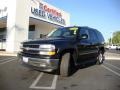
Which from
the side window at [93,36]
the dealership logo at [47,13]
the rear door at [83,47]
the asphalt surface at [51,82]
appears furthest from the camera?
the dealership logo at [47,13]

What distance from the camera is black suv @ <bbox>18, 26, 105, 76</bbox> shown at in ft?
26.8

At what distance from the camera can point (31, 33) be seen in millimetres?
31359

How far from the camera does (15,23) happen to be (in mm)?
23750

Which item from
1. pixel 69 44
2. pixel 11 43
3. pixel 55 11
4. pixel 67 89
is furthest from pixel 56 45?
pixel 55 11

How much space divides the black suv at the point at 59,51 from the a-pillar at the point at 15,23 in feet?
45.5

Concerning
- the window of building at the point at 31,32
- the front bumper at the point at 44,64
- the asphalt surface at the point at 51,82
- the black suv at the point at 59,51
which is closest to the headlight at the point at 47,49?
the black suv at the point at 59,51

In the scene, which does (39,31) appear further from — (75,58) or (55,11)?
(75,58)

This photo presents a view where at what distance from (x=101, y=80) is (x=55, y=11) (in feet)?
76.8

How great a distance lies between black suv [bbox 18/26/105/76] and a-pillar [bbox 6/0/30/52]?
45.5ft

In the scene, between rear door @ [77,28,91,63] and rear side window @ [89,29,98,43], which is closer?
rear door @ [77,28,91,63]

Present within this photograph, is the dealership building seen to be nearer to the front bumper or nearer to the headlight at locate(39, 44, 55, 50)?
the front bumper

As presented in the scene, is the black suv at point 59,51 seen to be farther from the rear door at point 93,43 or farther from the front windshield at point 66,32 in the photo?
the rear door at point 93,43

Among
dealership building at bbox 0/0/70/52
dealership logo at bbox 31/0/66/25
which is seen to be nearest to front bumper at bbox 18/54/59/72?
dealership building at bbox 0/0/70/52

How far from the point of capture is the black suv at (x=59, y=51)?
818 centimetres
